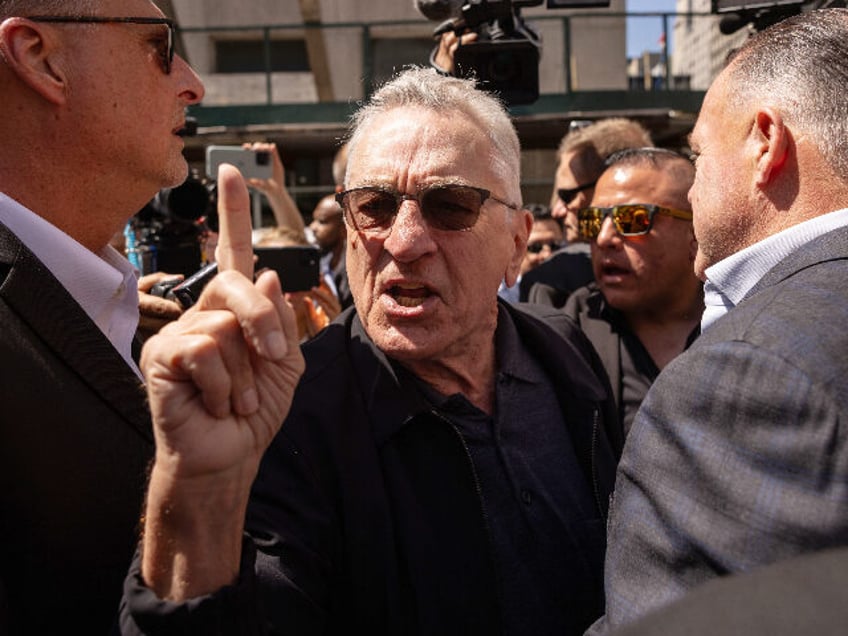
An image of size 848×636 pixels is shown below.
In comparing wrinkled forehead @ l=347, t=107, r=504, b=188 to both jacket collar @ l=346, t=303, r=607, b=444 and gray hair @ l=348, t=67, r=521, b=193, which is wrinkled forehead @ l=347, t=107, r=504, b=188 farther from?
jacket collar @ l=346, t=303, r=607, b=444

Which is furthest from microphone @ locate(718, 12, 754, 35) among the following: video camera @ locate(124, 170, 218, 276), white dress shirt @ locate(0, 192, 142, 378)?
white dress shirt @ locate(0, 192, 142, 378)

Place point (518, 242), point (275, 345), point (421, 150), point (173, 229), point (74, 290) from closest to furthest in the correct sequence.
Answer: point (275, 345) < point (74, 290) < point (421, 150) < point (518, 242) < point (173, 229)

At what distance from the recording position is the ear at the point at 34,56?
5.19ft

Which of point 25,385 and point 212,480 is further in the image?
point 25,385

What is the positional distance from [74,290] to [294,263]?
4.63 ft

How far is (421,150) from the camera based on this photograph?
71.8 inches

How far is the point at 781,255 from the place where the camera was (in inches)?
58.3

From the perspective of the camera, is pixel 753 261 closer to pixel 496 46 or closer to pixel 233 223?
pixel 233 223

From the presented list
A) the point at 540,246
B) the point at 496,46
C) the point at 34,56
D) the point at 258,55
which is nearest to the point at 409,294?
the point at 34,56

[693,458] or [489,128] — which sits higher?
[489,128]

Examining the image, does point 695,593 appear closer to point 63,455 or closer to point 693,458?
point 693,458

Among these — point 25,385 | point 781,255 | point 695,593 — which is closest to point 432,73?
point 781,255

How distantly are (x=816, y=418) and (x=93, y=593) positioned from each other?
1.12 meters

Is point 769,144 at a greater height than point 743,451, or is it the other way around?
point 769,144
